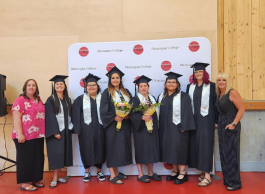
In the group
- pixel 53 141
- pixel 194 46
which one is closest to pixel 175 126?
pixel 194 46

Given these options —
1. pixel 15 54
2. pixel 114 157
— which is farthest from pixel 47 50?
pixel 114 157

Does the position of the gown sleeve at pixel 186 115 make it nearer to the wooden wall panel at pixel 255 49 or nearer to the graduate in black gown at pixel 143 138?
the graduate in black gown at pixel 143 138

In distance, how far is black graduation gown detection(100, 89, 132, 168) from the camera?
3.26 metres

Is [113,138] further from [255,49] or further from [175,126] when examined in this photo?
[255,49]

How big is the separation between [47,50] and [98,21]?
1.20m

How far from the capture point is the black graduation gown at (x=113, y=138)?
3.26 meters

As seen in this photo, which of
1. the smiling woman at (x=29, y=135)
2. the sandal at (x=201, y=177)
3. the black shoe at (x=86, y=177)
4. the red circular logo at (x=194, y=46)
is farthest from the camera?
the red circular logo at (x=194, y=46)

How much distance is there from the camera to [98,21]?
13.1 feet

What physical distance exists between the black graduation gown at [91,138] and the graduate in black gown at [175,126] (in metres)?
1.04

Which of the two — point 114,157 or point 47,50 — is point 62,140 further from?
point 47,50

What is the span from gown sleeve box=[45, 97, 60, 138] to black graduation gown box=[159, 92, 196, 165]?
5.81 feet

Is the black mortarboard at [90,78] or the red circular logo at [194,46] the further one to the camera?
the red circular logo at [194,46]

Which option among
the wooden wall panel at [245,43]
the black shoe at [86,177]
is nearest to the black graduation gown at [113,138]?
the black shoe at [86,177]

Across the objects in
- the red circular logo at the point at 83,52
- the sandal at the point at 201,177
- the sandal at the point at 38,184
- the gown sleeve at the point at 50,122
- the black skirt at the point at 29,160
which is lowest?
the sandal at the point at 38,184
